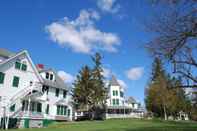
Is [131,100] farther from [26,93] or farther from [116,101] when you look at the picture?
[26,93]

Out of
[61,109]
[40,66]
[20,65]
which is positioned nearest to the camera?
[20,65]

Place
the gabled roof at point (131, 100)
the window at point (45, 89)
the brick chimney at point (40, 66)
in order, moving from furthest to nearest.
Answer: the gabled roof at point (131, 100)
the brick chimney at point (40, 66)
the window at point (45, 89)

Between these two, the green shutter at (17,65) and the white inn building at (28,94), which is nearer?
the white inn building at (28,94)

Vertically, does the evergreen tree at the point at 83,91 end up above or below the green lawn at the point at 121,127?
above

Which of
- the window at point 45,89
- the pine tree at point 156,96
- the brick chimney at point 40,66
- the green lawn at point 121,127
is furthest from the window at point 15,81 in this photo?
the pine tree at point 156,96

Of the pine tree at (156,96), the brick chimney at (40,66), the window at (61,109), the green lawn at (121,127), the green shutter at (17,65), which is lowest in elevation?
the green lawn at (121,127)

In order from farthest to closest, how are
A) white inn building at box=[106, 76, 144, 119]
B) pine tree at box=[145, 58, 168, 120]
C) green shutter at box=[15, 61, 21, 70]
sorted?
white inn building at box=[106, 76, 144, 119] → pine tree at box=[145, 58, 168, 120] → green shutter at box=[15, 61, 21, 70]

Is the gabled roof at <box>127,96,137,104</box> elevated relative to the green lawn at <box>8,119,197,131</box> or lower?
elevated

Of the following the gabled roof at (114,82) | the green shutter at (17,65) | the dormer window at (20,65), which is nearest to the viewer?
the green shutter at (17,65)

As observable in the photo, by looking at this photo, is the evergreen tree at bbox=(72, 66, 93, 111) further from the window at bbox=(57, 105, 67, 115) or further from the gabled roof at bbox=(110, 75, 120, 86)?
the gabled roof at bbox=(110, 75, 120, 86)

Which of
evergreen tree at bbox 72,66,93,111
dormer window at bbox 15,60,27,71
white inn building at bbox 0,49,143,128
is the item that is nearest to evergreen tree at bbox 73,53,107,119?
evergreen tree at bbox 72,66,93,111

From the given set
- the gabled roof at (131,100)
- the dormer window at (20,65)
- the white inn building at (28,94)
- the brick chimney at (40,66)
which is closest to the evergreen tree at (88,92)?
the white inn building at (28,94)

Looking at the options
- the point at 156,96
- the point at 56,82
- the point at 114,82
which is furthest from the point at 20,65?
the point at 114,82

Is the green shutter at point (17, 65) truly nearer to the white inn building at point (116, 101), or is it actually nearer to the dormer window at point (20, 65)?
the dormer window at point (20, 65)
